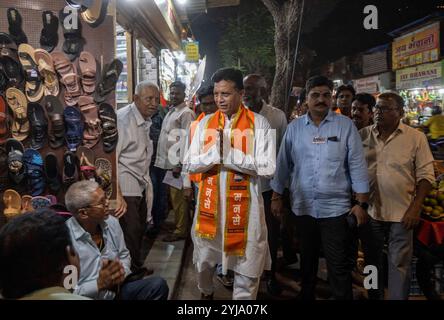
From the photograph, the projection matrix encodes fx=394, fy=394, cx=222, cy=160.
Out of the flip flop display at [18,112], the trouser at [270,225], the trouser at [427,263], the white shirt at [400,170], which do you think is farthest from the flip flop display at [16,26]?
the trouser at [427,263]

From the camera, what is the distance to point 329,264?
126 inches

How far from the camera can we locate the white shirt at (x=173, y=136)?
5.01 m

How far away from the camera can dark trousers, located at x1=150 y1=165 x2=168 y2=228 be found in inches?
212

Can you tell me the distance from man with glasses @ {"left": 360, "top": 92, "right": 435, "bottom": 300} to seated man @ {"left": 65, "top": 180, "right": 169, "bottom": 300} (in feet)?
6.40

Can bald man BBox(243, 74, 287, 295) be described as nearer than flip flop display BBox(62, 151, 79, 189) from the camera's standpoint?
No

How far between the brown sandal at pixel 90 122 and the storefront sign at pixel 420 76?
452 inches

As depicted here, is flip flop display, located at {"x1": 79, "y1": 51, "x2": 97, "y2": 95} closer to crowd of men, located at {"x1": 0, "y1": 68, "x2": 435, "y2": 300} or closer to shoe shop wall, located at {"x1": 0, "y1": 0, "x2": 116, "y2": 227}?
shoe shop wall, located at {"x1": 0, "y1": 0, "x2": 116, "y2": 227}

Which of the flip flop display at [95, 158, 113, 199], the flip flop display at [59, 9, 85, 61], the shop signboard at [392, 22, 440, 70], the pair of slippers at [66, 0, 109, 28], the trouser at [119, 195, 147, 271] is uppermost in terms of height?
the shop signboard at [392, 22, 440, 70]

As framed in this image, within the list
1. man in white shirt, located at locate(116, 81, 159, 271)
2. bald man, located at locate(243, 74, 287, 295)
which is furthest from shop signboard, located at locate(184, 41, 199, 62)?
man in white shirt, located at locate(116, 81, 159, 271)

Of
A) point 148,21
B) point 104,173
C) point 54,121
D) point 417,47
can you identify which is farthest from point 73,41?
point 417,47

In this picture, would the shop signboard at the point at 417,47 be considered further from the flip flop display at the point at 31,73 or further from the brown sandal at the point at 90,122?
the flip flop display at the point at 31,73

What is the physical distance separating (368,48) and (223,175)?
16.5m

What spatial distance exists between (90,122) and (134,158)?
22.2 inches

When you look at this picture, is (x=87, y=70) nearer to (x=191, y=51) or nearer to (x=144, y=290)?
(x=144, y=290)
